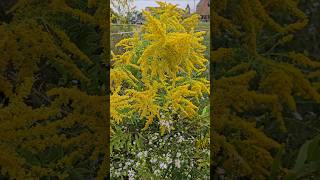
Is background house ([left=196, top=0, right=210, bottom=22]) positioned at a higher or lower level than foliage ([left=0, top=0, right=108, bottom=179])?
higher

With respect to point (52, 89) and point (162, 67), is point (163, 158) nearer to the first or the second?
point (162, 67)

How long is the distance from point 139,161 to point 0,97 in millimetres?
488

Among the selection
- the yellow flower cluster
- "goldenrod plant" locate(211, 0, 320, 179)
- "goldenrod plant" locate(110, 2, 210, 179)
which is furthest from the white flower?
"goldenrod plant" locate(211, 0, 320, 179)

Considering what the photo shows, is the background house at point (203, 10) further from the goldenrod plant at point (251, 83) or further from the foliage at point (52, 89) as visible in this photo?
the foliage at point (52, 89)

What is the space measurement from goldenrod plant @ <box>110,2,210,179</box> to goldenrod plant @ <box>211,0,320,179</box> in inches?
8.5

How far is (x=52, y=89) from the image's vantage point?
587 millimetres

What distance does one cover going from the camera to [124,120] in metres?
1.03

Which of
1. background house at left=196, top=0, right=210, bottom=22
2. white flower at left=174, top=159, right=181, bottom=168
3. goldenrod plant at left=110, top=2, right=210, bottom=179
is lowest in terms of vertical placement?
white flower at left=174, top=159, right=181, bottom=168

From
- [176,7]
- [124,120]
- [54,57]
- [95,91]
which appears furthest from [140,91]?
[54,57]

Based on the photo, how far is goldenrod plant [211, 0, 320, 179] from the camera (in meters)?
0.65

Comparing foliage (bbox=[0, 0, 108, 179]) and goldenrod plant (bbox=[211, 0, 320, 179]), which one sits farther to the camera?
goldenrod plant (bbox=[211, 0, 320, 179])

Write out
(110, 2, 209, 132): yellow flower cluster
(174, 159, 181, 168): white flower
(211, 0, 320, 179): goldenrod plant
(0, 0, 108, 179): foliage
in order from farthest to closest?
(174, 159, 181, 168): white flower
(110, 2, 209, 132): yellow flower cluster
(211, 0, 320, 179): goldenrod plant
(0, 0, 108, 179): foliage

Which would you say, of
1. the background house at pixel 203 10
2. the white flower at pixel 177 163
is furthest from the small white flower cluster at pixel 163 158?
the background house at pixel 203 10

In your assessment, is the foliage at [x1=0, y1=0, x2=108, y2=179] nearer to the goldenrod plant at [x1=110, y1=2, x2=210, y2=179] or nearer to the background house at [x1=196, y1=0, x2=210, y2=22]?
the goldenrod plant at [x1=110, y1=2, x2=210, y2=179]
